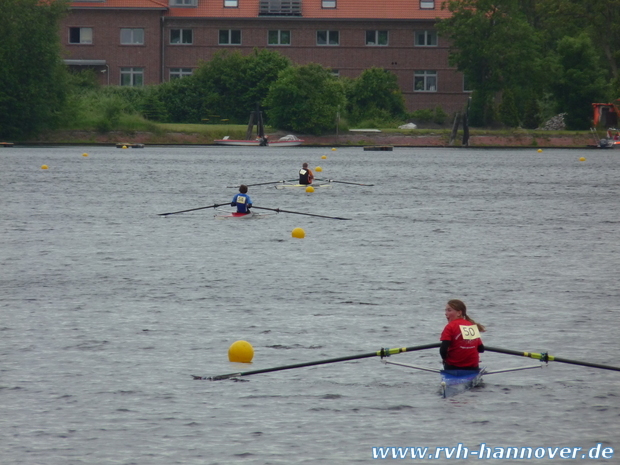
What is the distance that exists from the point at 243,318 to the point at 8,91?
75720 mm

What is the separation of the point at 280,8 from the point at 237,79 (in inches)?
367

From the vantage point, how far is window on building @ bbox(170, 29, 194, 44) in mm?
102688

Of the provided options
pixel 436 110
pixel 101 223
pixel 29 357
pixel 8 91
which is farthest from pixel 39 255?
pixel 436 110

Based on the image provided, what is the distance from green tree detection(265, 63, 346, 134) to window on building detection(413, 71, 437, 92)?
1190cm

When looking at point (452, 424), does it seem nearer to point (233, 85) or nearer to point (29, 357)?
point (29, 357)

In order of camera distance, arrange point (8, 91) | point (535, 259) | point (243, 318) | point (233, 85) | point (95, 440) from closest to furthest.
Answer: point (95, 440) < point (243, 318) < point (535, 259) < point (8, 91) < point (233, 85)

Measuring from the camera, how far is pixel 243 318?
19234mm

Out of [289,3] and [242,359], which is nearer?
[242,359]

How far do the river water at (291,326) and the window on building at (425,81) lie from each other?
62.5 m

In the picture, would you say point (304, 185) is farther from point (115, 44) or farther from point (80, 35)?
point (80, 35)

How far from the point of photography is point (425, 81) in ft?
342

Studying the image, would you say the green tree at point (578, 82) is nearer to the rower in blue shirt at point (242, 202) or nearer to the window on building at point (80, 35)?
the window on building at point (80, 35)

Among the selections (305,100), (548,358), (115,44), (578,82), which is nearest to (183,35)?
(115,44)

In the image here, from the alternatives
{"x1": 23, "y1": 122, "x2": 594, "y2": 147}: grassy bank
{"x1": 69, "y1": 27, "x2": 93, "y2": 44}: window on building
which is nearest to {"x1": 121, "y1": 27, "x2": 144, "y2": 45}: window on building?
{"x1": 69, "y1": 27, "x2": 93, "y2": 44}: window on building
